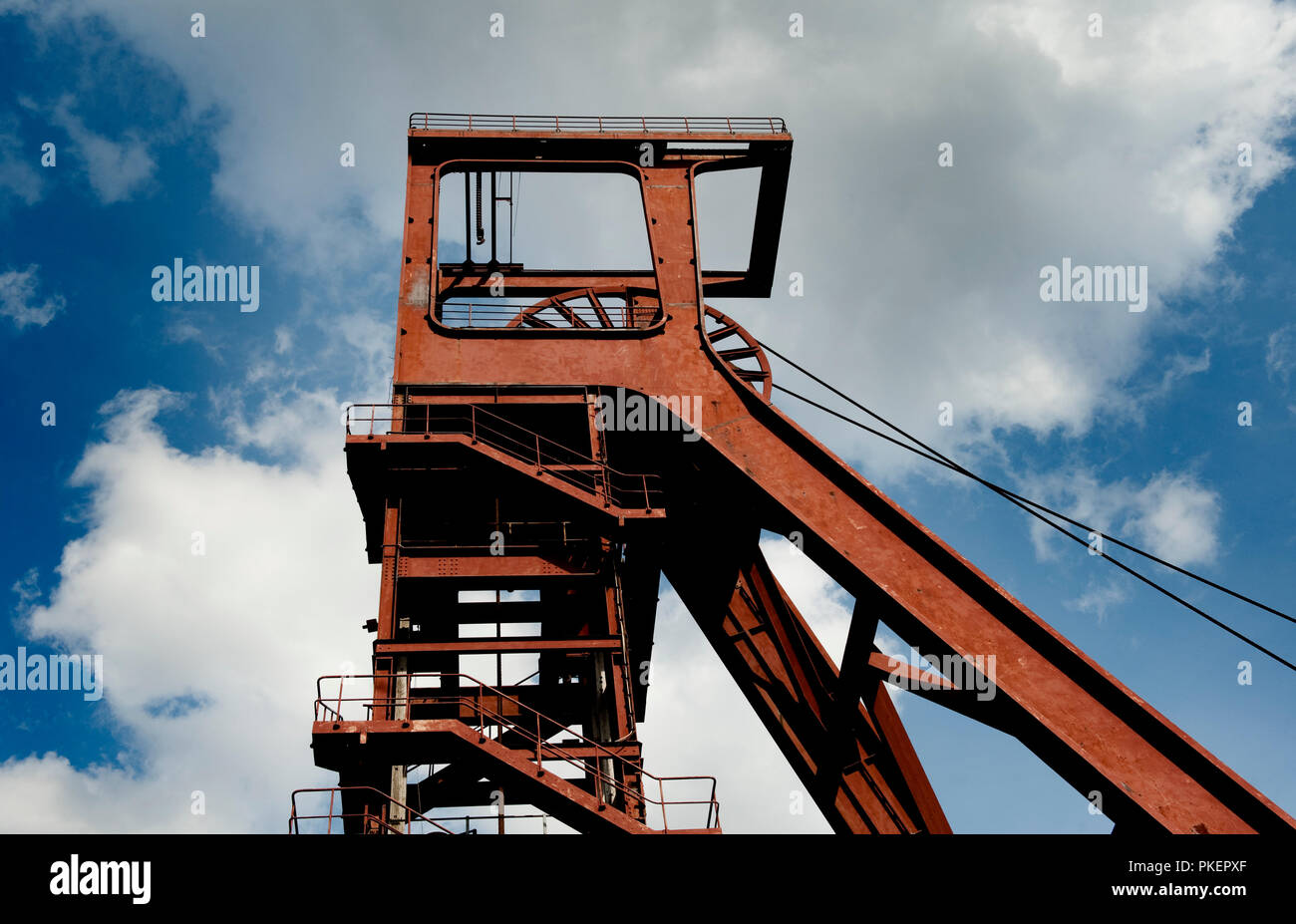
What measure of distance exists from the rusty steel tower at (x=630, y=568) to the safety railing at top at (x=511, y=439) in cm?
5

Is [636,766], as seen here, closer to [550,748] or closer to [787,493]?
[550,748]

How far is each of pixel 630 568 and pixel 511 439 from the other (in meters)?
3.44

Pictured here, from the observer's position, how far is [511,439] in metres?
14.1

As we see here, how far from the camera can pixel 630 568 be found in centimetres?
1659

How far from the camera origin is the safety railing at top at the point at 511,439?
13.9 metres

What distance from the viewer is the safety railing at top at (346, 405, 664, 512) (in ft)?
45.6

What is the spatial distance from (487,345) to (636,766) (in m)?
6.31

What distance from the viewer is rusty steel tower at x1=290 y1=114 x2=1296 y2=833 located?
11414 mm

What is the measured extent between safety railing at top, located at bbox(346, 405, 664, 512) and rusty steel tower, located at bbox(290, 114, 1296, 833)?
0.05 meters
